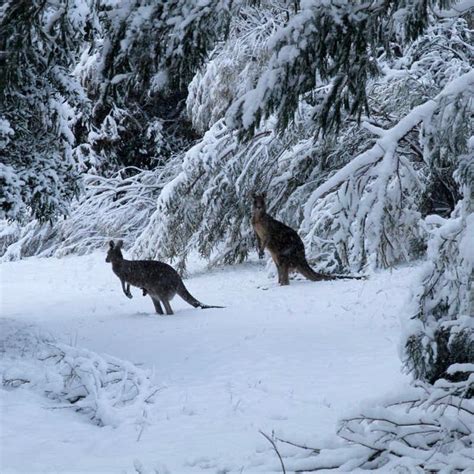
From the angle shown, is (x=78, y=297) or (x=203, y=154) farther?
(x=203, y=154)

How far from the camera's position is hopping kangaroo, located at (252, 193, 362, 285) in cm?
1307

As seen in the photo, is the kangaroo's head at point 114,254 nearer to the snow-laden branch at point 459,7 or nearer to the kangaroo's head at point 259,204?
the kangaroo's head at point 259,204

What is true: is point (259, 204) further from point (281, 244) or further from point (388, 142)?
point (388, 142)

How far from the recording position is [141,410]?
6.27 metres

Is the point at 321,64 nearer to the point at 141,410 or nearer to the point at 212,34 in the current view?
the point at 212,34

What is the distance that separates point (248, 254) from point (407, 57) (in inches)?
208

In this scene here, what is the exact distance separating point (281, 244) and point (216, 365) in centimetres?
528

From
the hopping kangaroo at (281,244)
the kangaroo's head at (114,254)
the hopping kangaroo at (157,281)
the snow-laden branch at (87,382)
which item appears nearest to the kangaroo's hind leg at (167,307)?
the hopping kangaroo at (157,281)

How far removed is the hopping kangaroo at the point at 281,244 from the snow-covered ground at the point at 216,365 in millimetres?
295

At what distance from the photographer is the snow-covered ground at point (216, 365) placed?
531cm

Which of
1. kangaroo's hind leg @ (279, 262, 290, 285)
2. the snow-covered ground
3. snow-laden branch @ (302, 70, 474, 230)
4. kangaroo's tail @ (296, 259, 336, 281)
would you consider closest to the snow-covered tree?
the snow-covered ground

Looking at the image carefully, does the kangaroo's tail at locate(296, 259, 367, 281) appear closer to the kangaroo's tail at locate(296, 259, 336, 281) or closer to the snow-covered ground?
the kangaroo's tail at locate(296, 259, 336, 281)

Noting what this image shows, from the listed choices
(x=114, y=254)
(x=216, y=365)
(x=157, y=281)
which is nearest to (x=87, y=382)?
(x=216, y=365)

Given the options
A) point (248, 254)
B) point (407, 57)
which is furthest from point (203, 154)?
point (407, 57)
